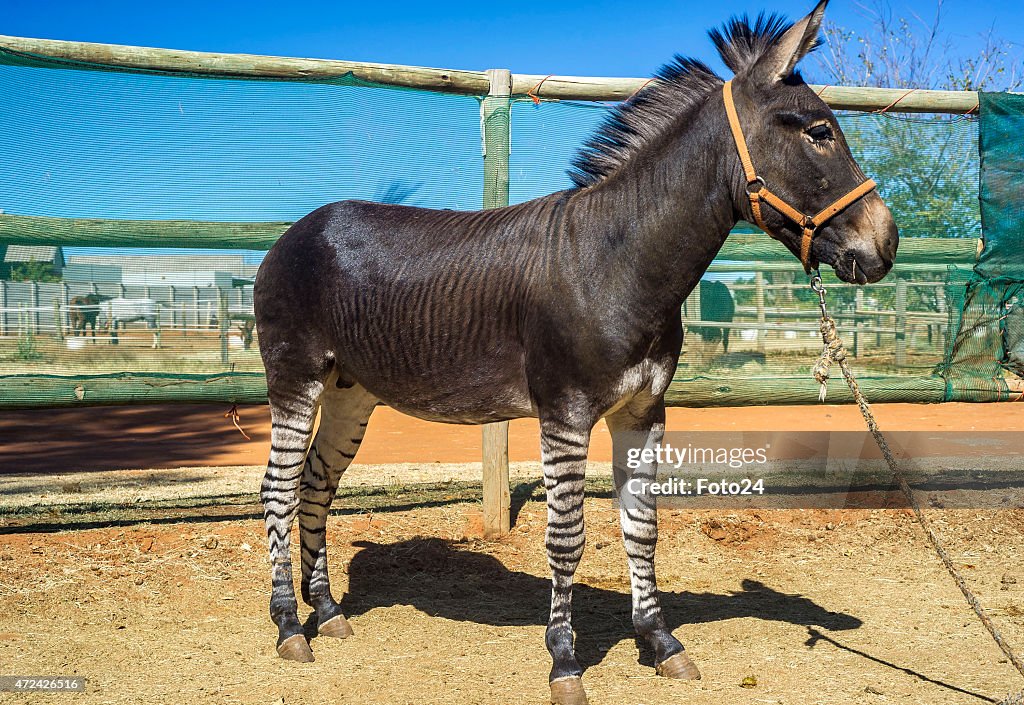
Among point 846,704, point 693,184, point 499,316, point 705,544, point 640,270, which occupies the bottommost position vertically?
point 705,544

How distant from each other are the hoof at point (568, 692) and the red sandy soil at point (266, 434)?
6.16 meters

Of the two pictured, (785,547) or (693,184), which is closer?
(693,184)

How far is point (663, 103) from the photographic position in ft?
13.0

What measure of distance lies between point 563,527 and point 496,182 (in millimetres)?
3181

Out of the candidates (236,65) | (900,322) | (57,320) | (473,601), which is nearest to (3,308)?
(57,320)

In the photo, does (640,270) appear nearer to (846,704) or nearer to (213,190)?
(846,704)

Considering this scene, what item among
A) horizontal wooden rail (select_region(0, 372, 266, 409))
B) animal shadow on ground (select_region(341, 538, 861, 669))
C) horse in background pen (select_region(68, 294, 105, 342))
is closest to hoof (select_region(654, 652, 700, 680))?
animal shadow on ground (select_region(341, 538, 861, 669))

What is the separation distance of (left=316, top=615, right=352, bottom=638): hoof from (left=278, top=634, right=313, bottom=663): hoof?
0.30m

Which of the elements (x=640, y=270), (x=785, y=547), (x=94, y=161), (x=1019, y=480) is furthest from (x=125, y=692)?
(x=1019, y=480)

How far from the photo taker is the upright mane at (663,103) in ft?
12.3

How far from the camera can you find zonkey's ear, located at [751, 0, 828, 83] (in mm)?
3447

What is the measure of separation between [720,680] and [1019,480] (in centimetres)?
489

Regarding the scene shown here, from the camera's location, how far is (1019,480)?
732 cm

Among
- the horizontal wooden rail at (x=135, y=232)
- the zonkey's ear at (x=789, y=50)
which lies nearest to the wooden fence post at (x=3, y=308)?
the horizontal wooden rail at (x=135, y=232)
